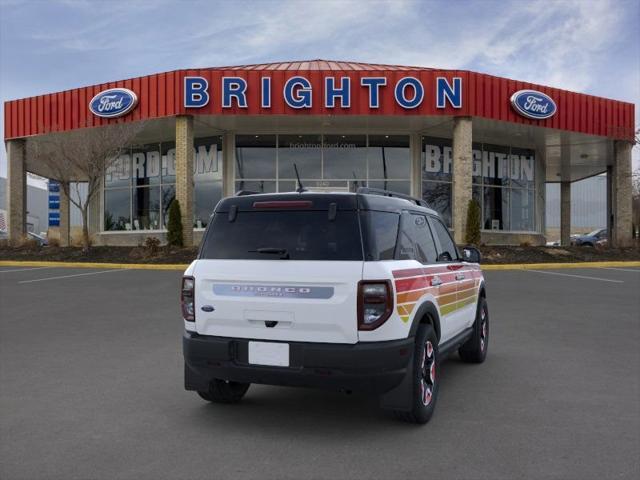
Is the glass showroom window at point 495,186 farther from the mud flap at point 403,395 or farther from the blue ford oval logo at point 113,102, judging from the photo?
the mud flap at point 403,395

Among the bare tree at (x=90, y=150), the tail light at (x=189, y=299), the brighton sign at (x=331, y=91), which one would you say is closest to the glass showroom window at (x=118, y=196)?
the bare tree at (x=90, y=150)

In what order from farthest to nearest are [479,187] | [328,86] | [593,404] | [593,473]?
[479,187] → [328,86] → [593,404] → [593,473]

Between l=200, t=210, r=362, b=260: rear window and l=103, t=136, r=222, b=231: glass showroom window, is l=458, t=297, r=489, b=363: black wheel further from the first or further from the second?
l=103, t=136, r=222, b=231: glass showroom window

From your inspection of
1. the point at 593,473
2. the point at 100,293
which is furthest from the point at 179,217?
the point at 593,473

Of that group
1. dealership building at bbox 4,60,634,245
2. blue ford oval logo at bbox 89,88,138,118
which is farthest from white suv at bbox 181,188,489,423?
blue ford oval logo at bbox 89,88,138,118

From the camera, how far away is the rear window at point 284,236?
4.21 metres

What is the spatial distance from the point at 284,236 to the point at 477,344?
10.2ft

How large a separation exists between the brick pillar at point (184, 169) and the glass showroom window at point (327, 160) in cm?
317

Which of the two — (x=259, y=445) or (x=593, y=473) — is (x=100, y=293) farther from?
(x=593, y=473)

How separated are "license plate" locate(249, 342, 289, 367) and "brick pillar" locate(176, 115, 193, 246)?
1761cm

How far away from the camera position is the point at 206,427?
440 centimetres

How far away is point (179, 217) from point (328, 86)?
280 inches

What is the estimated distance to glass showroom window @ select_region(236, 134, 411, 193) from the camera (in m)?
24.3

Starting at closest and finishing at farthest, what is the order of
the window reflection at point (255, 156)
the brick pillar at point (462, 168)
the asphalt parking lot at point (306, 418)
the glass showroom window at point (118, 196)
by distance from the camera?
the asphalt parking lot at point (306, 418)
the brick pillar at point (462, 168)
the window reflection at point (255, 156)
the glass showroom window at point (118, 196)
